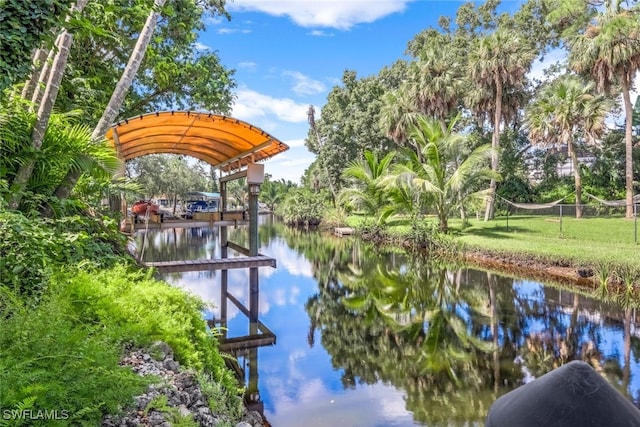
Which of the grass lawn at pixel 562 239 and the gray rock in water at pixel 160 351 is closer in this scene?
the gray rock in water at pixel 160 351

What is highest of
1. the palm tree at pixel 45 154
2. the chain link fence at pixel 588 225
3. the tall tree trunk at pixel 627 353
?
the palm tree at pixel 45 154

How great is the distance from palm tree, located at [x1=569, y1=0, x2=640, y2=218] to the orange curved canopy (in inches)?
598

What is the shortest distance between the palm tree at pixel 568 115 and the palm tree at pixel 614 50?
3.50 ft

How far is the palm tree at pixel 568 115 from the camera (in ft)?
63.2

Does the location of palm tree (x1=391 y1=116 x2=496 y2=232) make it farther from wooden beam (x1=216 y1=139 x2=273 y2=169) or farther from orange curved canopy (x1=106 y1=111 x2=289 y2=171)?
orange curved canopy (x1=106 y1=111 x2=289 y2=171)

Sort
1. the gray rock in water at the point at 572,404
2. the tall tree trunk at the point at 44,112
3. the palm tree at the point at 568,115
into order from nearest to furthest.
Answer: the gray rock in water at the point at 572,404
the tall tree trunk at the point at 44,112
the palm tree at the point at 568,115

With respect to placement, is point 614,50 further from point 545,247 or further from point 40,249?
point 40,249

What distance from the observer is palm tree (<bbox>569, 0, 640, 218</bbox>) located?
56.1 ft

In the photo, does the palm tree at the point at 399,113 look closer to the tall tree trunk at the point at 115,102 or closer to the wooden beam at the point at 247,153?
the wooden beam at the point at 247,153

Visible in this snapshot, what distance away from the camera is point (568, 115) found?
64.8 ft

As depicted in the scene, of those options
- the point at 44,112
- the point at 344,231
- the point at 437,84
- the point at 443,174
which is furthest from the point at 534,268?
the point at 344,231

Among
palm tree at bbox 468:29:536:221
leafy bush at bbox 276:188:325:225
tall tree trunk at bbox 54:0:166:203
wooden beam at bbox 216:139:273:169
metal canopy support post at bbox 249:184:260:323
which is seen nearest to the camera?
tall tree trunk at bbox 54:0:166:203

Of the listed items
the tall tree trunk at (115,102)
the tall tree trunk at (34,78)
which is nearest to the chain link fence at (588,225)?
the tall tree trunk at (115,102)

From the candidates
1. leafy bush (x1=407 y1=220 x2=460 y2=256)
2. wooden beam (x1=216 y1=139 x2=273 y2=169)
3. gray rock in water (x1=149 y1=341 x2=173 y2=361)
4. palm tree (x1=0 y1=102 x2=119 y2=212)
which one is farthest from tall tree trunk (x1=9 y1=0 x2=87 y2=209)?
leafy bush (x1=407 y1=220 x2=460 y2=256)
